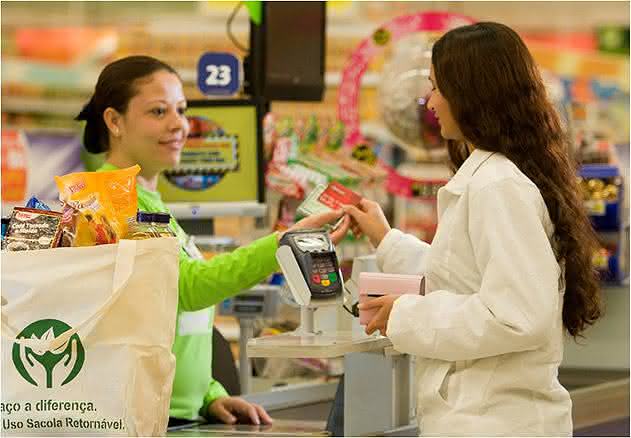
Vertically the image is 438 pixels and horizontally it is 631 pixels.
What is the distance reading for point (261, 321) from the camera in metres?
5.18

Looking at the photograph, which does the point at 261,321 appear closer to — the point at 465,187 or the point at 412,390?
the point at 412,390

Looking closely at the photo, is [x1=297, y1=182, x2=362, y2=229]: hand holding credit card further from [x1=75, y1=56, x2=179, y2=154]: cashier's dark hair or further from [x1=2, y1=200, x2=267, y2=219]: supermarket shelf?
[x1=2, y1=200, x2=267, y2=219]: supermarket shelf

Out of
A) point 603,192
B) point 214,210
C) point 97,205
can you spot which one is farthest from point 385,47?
point 97,205

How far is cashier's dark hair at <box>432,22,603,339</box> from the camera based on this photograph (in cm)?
240

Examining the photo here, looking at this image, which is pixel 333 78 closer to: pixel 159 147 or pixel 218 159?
pixel 218 159

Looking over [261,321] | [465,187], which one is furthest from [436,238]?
[261,321]

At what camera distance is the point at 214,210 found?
493 centimetres

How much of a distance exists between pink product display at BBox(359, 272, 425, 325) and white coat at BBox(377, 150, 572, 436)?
79 mm

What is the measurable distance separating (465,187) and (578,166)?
40 centimetres

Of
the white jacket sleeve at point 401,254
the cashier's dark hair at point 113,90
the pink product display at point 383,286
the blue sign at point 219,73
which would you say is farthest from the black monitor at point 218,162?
the pink product display at point 383,286

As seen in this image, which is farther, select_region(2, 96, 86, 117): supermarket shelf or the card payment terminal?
select_region(2, 96, 86, 117): supermarket shelf

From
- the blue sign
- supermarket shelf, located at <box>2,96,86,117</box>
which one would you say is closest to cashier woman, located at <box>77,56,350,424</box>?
the blue sign

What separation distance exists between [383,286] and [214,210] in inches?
95.5

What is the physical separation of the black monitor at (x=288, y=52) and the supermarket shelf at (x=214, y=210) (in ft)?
2.03
